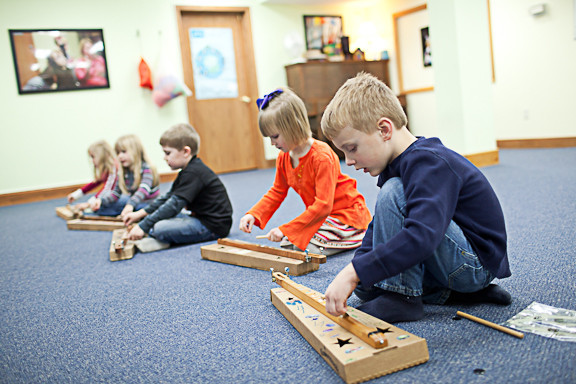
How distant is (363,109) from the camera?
108 cm

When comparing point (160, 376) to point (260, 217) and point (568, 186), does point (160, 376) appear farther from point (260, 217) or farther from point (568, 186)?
point (568, 186)

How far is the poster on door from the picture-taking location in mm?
5613

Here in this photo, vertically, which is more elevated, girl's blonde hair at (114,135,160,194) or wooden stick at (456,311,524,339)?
girl's blonde hair at (114,135,160,194)

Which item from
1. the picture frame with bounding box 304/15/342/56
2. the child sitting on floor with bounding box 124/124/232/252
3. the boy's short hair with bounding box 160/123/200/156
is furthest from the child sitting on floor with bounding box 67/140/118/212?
the picture frame with bounding box 304/15/342/56

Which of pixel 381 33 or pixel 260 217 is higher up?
pixel 381 33

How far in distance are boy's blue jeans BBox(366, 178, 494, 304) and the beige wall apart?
4470 millimetres

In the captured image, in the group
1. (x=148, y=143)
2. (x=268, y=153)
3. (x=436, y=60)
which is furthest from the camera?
(x=268, y=153)

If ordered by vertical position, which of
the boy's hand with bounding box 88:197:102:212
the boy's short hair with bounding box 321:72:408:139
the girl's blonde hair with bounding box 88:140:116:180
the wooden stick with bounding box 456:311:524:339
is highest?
the boy's short hair with bounding box 321:72:408:139

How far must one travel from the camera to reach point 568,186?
2.70 meters

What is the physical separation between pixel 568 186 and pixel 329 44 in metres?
4.13

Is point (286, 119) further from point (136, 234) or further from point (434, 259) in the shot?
point (136, 234)

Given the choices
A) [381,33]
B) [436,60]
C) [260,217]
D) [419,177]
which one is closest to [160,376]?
[419,177]

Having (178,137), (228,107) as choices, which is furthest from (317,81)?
(178,137)

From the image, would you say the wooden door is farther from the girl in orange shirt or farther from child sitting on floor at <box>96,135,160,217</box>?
the girl in orange shirt
